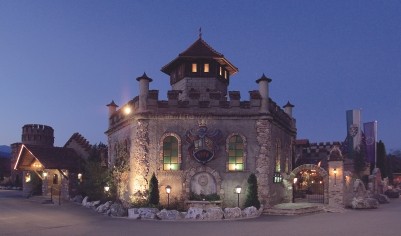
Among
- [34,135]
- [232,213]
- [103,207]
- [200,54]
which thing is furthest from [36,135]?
[232,213]

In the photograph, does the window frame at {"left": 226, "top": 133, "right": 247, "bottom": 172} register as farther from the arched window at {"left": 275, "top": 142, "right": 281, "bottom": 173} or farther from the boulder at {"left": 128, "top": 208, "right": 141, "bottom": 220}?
the boulder at {"left": 128, "top": 208, "right": 141, "bottom": 220}

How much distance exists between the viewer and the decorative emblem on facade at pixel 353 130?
38.8 metres

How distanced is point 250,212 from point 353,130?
1980cm

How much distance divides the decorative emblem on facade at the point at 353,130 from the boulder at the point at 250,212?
19297mm

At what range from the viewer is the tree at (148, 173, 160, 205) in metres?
23.8

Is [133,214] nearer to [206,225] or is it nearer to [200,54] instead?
[206,225]

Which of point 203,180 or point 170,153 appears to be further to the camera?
point 170,153

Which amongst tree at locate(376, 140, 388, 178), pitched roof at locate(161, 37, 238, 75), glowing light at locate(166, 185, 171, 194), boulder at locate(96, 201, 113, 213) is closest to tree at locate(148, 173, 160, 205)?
glowing light at locate(166, 185, 171, 194)

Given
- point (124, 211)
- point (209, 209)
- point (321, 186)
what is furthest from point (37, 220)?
point (321, 186)

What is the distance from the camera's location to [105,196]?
29000mm

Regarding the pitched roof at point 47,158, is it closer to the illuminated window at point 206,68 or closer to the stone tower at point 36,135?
the stone tower at point 36,135

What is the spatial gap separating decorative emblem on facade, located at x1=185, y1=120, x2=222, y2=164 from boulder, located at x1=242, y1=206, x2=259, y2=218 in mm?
3508

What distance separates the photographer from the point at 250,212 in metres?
23.1

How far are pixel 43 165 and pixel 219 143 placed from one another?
571 inches
